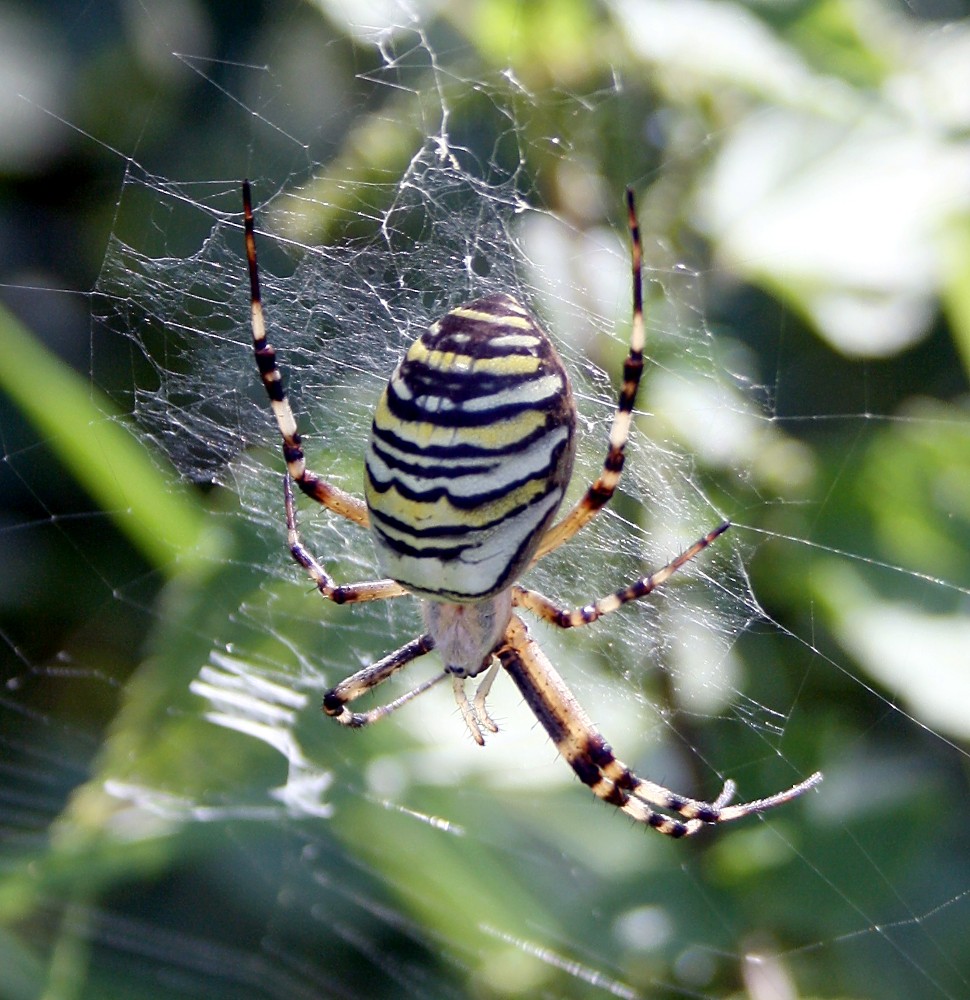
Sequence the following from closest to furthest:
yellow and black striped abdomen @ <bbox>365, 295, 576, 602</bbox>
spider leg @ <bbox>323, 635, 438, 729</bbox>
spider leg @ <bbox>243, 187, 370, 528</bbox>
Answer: yellow and black striped abdomen @ <bbox>365, 295, 576, 602</bbox>, spider leg @ <bbox>243, 187, 370, 528</bbox>, spider leg @ <bbox>323, 635, 438, 729</bbox>

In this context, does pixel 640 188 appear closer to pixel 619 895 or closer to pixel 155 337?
pixel 155 337

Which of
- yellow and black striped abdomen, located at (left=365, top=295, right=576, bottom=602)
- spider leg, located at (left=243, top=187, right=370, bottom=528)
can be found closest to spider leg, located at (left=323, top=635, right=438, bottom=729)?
spider leg, located at (left=243, top=187, right=370, bottom=528)

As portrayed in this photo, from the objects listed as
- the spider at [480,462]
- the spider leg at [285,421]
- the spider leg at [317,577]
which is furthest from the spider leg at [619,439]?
the spider leg at [317,577]

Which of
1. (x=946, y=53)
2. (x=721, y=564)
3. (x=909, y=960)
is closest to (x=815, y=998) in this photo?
(x=909, y=960)

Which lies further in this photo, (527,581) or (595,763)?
(527,581)

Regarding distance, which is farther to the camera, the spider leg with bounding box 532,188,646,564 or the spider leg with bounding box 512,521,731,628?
the spider leg with bounding box 512,521,731,628

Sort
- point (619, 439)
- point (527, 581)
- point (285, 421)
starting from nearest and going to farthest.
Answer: point (619, 439), point (285, 421), point (527, 581)

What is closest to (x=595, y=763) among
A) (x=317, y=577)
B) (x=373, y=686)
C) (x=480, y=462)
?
(x=373, y=686)

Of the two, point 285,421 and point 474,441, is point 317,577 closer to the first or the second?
point 285,421

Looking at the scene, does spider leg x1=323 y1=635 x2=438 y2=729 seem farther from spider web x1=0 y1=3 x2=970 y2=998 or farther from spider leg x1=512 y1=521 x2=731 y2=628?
spider leg x1=512 y1=521 x2=731 y2=628
